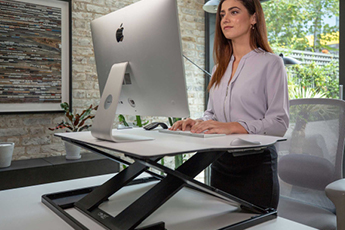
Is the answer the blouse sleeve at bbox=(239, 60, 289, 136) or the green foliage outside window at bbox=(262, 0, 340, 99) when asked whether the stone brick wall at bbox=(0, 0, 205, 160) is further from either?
the blouse sleeve at bbox=(239, 60, 289, 136)

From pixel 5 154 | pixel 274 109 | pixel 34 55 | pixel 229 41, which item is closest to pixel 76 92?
pixel 34 55

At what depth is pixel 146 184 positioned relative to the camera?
1.36 m

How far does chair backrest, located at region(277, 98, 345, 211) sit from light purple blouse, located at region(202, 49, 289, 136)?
51 centimetres

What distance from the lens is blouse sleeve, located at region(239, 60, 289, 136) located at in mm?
1242

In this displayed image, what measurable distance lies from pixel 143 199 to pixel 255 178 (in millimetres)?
540

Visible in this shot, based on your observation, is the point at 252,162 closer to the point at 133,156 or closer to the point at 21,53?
the point at 133,156

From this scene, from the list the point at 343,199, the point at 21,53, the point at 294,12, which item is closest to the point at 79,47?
the point at 21,53

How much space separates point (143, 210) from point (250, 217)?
329 mm

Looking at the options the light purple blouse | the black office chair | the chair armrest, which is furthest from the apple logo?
the black office chair

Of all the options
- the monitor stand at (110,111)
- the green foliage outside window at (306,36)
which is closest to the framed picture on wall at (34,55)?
the green foliage outside window at (306,36)

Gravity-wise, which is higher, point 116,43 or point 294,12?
point 294,12

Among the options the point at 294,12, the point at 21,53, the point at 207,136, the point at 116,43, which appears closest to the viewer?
the point at 207,136

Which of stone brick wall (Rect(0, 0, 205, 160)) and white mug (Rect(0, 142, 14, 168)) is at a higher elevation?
stone brick wall (Rect(0, 0, 205, 160))

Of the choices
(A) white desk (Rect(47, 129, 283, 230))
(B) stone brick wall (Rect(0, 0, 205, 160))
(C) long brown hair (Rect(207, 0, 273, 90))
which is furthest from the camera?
(B) stone brick wall (Rect(0, 0, 205, 160))
